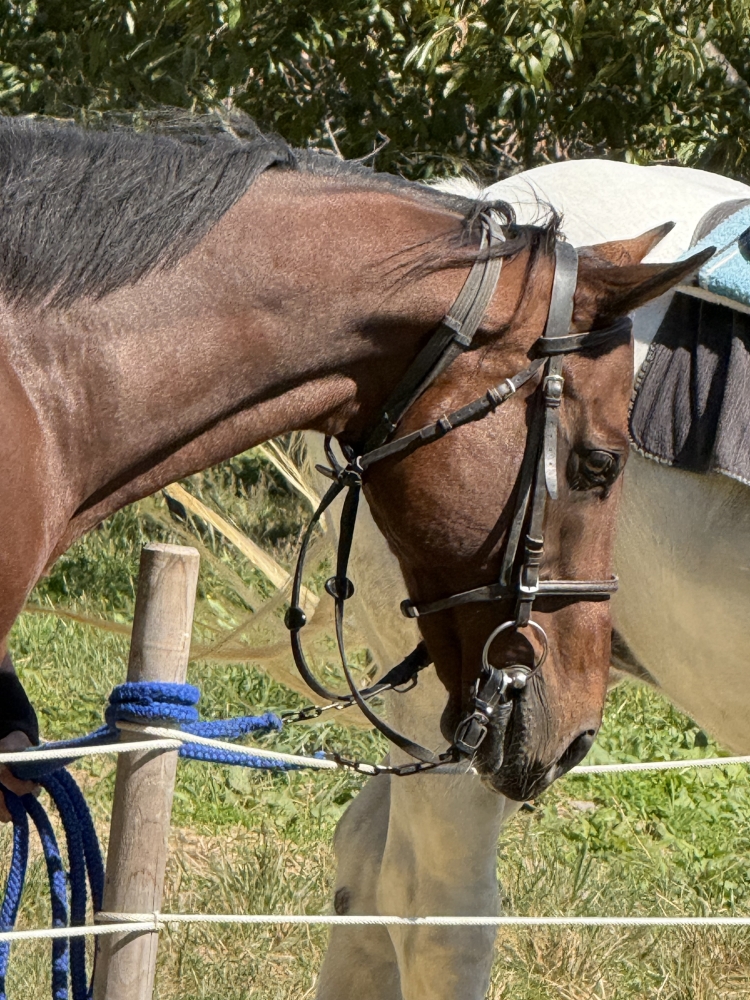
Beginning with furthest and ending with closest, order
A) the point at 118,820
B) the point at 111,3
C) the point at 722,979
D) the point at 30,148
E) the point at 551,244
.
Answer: the point at 111,3 < the point at 722,979 < the point at 118,820 < the point at 551,244 < the point at 30,148

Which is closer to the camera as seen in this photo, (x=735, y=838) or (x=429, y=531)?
(x=429, y=531)

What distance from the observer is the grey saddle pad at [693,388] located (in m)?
2.49

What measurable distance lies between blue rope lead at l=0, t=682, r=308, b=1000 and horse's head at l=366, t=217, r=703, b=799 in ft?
1.47

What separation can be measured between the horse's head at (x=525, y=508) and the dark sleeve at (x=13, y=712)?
761 mm

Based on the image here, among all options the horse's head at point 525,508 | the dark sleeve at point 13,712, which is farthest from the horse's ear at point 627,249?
the dark sleeve at point 13,712

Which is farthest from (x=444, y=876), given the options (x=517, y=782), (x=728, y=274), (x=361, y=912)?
(x=728, y=274)

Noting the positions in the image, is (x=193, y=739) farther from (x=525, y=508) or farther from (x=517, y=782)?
(x=525, y=508)

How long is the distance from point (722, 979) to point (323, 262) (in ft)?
8.80

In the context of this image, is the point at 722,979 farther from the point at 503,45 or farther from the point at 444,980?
the point at 503,45

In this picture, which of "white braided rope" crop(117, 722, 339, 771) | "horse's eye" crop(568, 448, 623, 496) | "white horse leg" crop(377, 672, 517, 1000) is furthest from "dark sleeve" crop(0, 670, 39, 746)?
"horse's eye" crop(568, 448, 623, 496)

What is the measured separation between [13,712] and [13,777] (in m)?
0.15

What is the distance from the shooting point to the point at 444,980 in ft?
10.2

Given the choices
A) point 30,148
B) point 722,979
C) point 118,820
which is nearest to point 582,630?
point 118,820

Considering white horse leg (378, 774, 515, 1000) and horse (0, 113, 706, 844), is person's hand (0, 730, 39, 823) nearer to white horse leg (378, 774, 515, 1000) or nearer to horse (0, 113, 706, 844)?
horse (0, 113, 706, 844)
